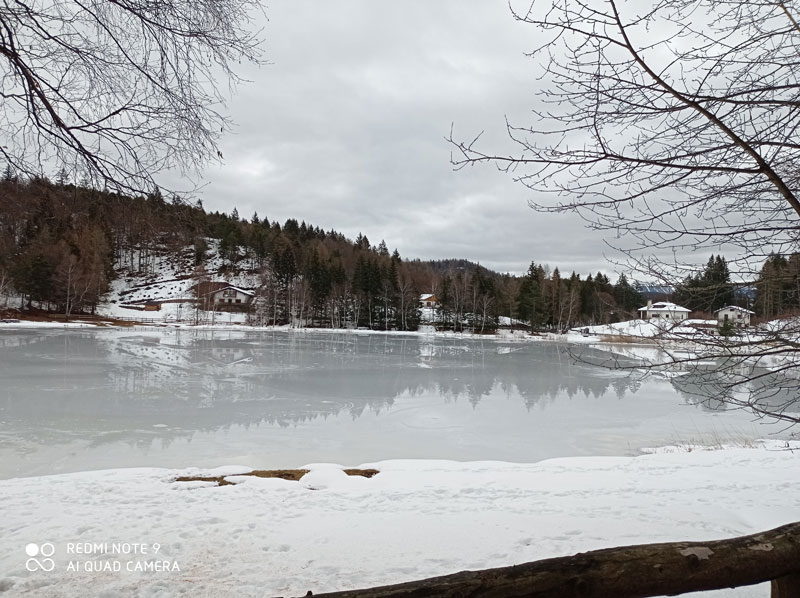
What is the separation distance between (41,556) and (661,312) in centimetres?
476

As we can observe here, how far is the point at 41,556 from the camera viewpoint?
357cm

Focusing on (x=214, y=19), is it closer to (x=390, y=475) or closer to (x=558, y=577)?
(x=558, y=577)

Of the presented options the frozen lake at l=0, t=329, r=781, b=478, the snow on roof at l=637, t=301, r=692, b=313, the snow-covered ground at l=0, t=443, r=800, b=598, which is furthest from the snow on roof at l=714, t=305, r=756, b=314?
the snow-covered ground at l=0, t=443, r=800, b=598

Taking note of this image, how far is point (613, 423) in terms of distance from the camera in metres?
11.3

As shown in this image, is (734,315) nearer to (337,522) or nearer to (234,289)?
(337,522)

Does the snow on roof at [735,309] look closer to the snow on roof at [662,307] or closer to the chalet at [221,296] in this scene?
the snow on roof at [662,307]

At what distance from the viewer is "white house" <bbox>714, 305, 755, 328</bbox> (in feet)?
10.1

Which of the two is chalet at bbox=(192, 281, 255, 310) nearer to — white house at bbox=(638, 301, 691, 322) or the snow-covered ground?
the snow-covered ground

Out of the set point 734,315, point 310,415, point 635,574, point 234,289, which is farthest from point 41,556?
point 234,289

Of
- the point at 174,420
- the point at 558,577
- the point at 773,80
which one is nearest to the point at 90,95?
the point at 558,577

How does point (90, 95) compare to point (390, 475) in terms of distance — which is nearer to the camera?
point (90, 95)

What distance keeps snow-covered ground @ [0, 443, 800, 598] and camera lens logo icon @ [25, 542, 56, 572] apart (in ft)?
0.04

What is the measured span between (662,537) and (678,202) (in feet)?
9.35

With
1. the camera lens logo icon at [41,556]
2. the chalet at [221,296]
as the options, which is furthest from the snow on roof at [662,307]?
the chalet at [221,296]
